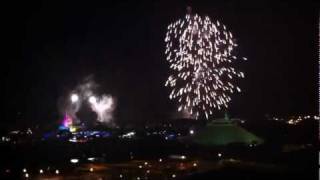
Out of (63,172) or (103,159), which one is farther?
(103,159)

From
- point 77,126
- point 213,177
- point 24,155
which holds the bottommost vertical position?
point 213,177

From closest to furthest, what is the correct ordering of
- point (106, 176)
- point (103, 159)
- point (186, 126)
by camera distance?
point (106, 176) < point (103, 159) < point (186, 126)

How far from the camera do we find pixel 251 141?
157 feet

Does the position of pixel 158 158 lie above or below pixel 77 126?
below

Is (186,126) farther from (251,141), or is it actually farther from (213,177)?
(213,177)

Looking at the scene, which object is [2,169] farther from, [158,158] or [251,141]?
[251,141]

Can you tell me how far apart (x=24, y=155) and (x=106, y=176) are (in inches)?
594

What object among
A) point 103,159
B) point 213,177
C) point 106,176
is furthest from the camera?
point 103,159

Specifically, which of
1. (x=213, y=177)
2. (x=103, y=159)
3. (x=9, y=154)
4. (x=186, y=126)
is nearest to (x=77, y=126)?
(x=186, y=126)

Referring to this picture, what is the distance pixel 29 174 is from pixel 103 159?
330 inches

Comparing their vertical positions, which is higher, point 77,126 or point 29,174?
point 77,126

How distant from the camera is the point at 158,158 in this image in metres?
37.7

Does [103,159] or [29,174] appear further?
[103,159]

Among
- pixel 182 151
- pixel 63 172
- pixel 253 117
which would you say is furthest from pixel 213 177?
pixel 253 117
